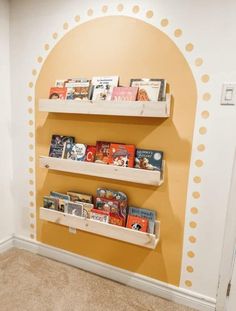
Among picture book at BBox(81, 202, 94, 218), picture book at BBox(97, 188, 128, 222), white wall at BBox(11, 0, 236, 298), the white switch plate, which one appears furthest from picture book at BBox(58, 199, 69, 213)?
the white switch plate

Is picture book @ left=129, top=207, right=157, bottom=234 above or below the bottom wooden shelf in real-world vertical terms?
above

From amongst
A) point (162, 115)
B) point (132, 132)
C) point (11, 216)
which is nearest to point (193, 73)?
point (162, 115)

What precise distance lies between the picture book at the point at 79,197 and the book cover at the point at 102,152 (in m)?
0.29

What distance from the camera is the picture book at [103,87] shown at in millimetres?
1526

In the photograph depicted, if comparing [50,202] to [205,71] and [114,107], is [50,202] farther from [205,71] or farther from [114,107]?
[205,71]

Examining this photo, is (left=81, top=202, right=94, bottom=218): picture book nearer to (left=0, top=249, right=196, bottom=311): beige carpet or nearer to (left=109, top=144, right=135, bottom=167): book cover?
(left=109, top=144, right=135, bottom=167): book cover

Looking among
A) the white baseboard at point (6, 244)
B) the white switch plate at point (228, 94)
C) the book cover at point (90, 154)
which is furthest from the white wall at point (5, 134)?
the white switch plate at point (228, 94)

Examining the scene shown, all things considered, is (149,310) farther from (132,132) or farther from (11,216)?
(11,216)

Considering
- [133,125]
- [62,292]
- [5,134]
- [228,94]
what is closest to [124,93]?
[133,125]

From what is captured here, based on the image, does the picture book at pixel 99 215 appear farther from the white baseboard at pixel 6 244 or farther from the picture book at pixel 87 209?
the white baseboard at pixel 6 244

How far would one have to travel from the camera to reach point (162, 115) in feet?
4.44

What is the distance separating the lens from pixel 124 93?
4.80 ft

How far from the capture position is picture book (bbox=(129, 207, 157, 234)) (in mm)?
1541

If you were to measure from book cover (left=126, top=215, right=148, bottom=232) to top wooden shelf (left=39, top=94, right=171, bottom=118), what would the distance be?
666 mm
